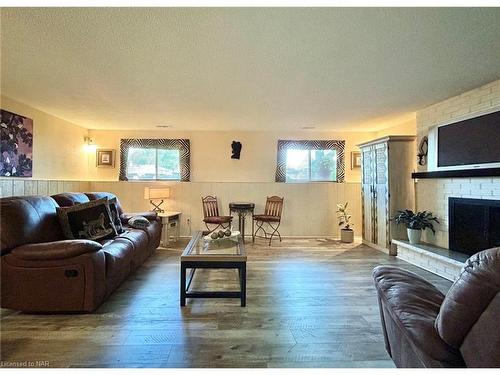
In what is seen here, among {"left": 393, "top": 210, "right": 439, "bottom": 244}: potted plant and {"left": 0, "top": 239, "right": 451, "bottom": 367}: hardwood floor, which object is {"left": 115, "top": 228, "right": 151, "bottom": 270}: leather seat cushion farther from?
{"left": 393, "top": 210, "right": 439, "bottom": 244}: potted plant

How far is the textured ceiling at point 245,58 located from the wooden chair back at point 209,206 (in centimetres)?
217

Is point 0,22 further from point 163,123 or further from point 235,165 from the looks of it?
point 235,165

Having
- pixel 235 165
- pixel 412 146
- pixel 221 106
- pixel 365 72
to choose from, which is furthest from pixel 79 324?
pixel 412 146

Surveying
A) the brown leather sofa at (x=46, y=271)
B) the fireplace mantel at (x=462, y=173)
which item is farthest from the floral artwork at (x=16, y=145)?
the fireplace mantel at (x=462, y=173)

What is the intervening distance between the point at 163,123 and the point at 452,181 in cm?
470

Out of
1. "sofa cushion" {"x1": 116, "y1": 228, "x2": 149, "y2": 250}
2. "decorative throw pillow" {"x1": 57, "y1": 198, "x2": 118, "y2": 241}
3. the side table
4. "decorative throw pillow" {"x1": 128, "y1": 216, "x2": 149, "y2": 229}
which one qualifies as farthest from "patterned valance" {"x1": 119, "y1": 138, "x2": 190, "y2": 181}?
"decorative throw pillow" {"x1": 57, "y1": 198, "x2": 118, "y2": 241}

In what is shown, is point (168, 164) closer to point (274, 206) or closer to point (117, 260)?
point (274, 206)

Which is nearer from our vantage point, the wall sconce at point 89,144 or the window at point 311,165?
the wall sconce at point 89,144

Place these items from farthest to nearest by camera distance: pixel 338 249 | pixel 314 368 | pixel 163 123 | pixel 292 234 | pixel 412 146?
1. pixel 292 234
2. pixel 163 123
3. pixel 338 249
4. pixel 412 146
5. pixel 314 368

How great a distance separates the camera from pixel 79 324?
2.22 meters

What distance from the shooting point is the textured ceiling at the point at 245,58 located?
1.89m

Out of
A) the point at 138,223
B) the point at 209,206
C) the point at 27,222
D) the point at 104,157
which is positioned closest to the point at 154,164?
the point at 104,157

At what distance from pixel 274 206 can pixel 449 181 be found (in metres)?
3.02

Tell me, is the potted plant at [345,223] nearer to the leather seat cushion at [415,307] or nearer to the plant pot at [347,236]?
the plant pot at [347,236]
